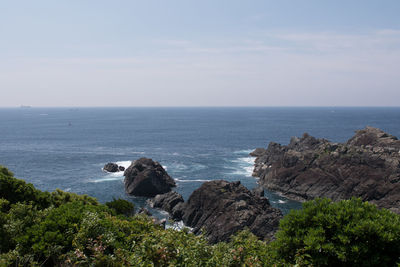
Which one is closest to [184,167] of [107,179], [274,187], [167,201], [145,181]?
[107,179]

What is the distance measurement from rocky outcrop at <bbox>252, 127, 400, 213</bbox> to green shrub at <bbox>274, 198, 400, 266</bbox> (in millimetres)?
49156

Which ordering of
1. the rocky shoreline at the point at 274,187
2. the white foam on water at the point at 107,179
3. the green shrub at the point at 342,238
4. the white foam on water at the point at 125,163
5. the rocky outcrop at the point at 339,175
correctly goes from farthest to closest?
1. the white foam on water at the point at 125,163
2. the white foam on water at the point at 107,179
3. the rocky outcrop at the point at 339,175
4. the rocky shoreline at the point at 274,187
5. the green shrub at the point at 342,238

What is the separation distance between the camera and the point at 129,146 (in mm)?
133750

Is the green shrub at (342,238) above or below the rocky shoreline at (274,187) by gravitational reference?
above

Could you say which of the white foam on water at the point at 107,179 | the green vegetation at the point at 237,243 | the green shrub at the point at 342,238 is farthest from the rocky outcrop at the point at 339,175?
the green vegetation at the point at 237,243

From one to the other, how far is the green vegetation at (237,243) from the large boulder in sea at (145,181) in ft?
168

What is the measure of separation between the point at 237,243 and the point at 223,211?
3452 cm

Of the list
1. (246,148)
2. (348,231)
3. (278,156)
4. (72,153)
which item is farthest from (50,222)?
(246,148)

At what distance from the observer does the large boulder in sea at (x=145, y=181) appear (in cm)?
7006

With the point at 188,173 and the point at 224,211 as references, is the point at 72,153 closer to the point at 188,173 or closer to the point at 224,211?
the point at 188,173

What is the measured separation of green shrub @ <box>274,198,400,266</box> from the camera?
1505 cm

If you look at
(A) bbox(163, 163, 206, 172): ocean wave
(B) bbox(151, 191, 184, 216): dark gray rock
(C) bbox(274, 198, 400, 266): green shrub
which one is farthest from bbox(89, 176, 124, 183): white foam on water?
(C) bbox(274, 198, 400, 266): green shrub

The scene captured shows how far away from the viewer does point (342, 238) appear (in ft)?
49.6

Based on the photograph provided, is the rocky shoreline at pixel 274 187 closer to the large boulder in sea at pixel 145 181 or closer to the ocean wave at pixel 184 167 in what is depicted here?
the large boulder in sea at pixel 145 181
